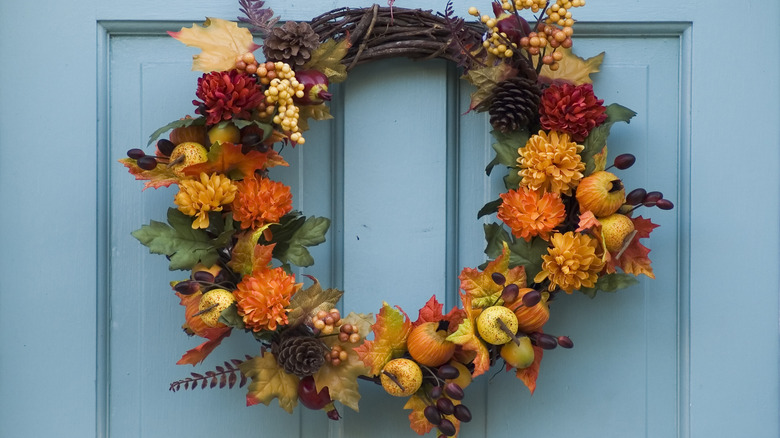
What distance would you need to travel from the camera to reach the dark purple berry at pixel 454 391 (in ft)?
2.50

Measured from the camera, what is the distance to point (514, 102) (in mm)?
825

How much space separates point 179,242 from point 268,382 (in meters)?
0.20

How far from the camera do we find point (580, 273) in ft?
2.62

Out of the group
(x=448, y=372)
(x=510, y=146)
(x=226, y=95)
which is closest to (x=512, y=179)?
(x=510, y=146)

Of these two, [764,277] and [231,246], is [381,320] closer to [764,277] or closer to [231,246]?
[231,246]

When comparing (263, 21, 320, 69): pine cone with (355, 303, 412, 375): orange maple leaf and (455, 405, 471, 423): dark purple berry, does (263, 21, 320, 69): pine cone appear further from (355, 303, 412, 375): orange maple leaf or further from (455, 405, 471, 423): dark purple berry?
(455, 405, 471, 423): dark purple berry

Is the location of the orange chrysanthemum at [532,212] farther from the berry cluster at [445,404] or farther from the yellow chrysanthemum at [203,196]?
the yellow chrysanthemum at [203,196]

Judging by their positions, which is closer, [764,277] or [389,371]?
[389,371]

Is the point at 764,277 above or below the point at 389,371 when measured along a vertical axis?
above

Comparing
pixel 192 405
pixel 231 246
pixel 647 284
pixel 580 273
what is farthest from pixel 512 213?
pixel 192 405

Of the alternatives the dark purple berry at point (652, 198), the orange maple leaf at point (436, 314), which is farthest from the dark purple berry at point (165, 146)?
the dark purple berry at point (652, 198)

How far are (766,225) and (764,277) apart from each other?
69mm

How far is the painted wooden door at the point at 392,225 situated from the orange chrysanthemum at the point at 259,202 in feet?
0.28

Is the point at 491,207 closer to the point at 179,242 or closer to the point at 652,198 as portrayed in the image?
the point at 652,198
